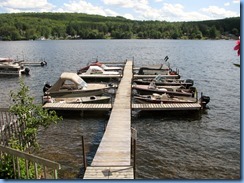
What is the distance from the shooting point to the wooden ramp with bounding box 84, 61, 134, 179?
Result: 10.8 metres

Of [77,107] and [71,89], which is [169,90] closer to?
[71,89]

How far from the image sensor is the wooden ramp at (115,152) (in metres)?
10.8

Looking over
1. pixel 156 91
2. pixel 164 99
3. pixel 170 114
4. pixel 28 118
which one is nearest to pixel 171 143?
pixel 170 114

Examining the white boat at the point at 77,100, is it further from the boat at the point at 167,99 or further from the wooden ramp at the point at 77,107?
the boat at the point at 167,99

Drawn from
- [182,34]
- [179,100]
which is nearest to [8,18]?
[182,34]

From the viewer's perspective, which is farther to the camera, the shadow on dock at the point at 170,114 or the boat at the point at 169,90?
the boat at the point at 169,90

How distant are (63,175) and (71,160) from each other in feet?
4.90

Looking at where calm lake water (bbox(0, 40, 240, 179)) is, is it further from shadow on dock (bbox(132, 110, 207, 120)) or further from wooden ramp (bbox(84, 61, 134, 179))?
→ wooden ramp (bbox(84, 61, 134, 179))

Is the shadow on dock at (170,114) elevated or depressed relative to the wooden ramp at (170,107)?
depressed

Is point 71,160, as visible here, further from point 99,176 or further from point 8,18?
point 8,18

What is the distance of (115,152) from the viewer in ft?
41.9

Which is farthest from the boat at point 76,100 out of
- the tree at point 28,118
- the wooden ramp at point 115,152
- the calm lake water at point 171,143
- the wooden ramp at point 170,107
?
the tree at point 28,118

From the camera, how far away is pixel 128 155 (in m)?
12.4

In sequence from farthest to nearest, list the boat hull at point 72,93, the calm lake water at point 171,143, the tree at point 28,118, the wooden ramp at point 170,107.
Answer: the boat hull at point 72,93
the wooden ramp at point 170,107
the calm lake water at point 171,143
the tree at point 28,118
